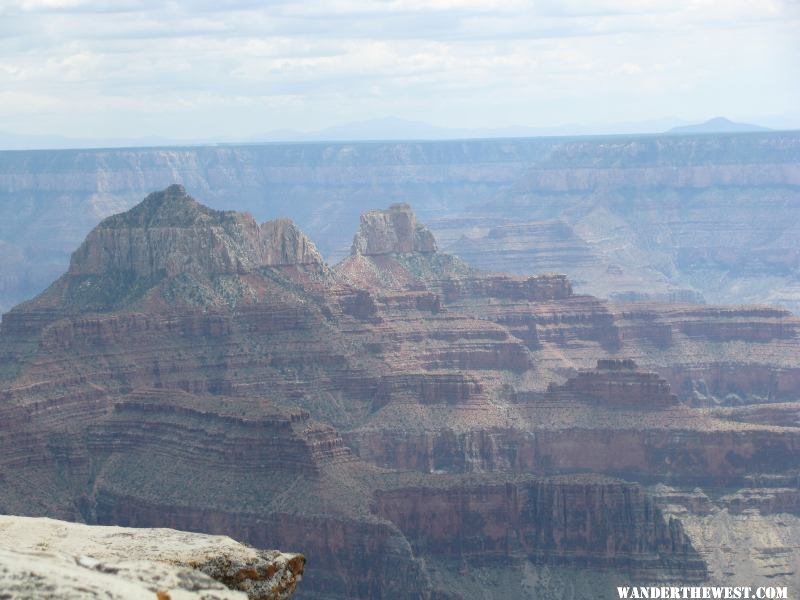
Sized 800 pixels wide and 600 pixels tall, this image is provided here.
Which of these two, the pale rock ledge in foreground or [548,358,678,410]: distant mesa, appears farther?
[548,358,678,410]: distant mesa

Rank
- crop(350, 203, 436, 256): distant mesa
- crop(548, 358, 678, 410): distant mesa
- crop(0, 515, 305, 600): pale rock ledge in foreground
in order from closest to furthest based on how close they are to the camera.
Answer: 1. crop(0, 515, 305, 600): pale rock ledge in foreground
2. crop(548, 358, 678, 410): distant mesa
3. crop(350, 203, 436, 256): distant mesa

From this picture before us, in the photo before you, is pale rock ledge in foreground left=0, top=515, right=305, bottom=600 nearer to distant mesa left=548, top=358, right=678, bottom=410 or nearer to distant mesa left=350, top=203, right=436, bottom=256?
distant mesa left=548, top=358, right=678, bottom=410

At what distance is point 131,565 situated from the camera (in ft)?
63.0

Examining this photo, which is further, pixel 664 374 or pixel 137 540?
pixel 664 374

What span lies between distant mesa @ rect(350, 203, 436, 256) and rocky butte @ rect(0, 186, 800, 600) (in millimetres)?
204

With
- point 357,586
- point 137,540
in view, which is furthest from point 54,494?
point 137,540

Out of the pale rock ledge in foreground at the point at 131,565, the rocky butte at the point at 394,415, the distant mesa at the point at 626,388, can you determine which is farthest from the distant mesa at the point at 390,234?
the pale rock ledge in foreground at the point at 131,565

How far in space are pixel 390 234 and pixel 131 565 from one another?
464 ft

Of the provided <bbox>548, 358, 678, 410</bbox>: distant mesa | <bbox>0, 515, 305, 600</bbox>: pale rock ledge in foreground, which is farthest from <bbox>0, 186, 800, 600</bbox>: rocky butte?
<bbox>0, 515, 305, 600</bbox>: pale rock ledge in foreground

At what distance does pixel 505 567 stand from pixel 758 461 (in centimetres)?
2304

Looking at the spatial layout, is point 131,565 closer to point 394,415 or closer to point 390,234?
point 394,415

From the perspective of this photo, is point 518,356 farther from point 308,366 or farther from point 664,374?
point 308,366

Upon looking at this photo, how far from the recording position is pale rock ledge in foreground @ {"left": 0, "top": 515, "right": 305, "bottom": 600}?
60.6 ft

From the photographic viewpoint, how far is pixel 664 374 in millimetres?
151625
